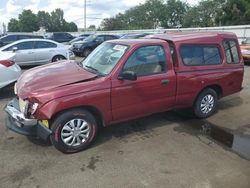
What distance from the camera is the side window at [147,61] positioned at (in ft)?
15.3

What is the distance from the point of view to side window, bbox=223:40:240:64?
19.7 ft

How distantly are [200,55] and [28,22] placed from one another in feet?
305

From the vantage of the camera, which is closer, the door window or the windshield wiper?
the windshield wiper

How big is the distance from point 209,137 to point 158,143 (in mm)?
1031

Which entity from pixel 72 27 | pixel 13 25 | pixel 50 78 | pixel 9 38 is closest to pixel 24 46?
pixel 9 38

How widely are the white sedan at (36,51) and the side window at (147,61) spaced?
28.0ft

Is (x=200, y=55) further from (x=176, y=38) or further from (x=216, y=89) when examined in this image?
(x=216, y=89)

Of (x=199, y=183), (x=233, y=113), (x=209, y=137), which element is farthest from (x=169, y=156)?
(x=233, y=113)

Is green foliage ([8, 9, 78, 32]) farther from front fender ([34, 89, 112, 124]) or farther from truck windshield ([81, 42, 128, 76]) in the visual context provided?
front fender ([34, 89, 112, 124])

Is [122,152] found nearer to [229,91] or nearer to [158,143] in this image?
[158,143]

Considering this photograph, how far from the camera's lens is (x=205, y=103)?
5.95 meters

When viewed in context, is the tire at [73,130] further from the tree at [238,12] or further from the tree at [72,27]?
the tree at [72,27]

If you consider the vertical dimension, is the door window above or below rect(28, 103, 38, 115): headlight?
above

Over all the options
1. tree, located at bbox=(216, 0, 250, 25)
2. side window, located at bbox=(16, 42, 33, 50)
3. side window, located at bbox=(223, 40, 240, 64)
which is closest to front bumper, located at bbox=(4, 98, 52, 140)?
side window, located at bbox=(223, 40, 240, 64)
